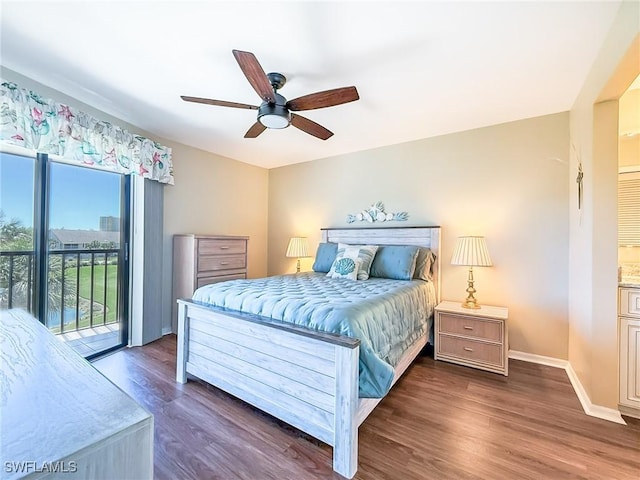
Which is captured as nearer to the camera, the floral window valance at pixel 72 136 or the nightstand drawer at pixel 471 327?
the floral window valance at pixel 72 136

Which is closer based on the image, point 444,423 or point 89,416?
point 89,416

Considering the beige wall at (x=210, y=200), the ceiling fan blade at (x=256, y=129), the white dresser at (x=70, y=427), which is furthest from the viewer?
the beige wall at (x=210, y=200)

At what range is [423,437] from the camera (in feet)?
5.51

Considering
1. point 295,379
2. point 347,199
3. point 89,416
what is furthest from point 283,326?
point 347,199

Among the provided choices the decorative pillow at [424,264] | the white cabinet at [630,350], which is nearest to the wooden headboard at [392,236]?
the decorative pillow at [424,264]

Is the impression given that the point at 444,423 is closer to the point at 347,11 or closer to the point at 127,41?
the point at 347,11

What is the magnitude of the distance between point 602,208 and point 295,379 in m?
2.37

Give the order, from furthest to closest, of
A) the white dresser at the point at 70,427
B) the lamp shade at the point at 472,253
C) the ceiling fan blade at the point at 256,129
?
the lamp shade at the point at 472,253
the ceiling fan blade at the point at 256,129
the white dresser at the point at 70,427

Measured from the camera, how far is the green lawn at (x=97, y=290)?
2.87 metres

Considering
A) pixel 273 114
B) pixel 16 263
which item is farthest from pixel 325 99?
pixel 16 263

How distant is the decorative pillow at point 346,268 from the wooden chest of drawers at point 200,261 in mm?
1491

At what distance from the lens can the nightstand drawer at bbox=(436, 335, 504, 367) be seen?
2.49 metres

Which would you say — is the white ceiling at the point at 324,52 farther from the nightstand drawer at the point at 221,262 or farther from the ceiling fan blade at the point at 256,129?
the nightstand drawer at the point at 221,262

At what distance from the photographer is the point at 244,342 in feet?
6.33
